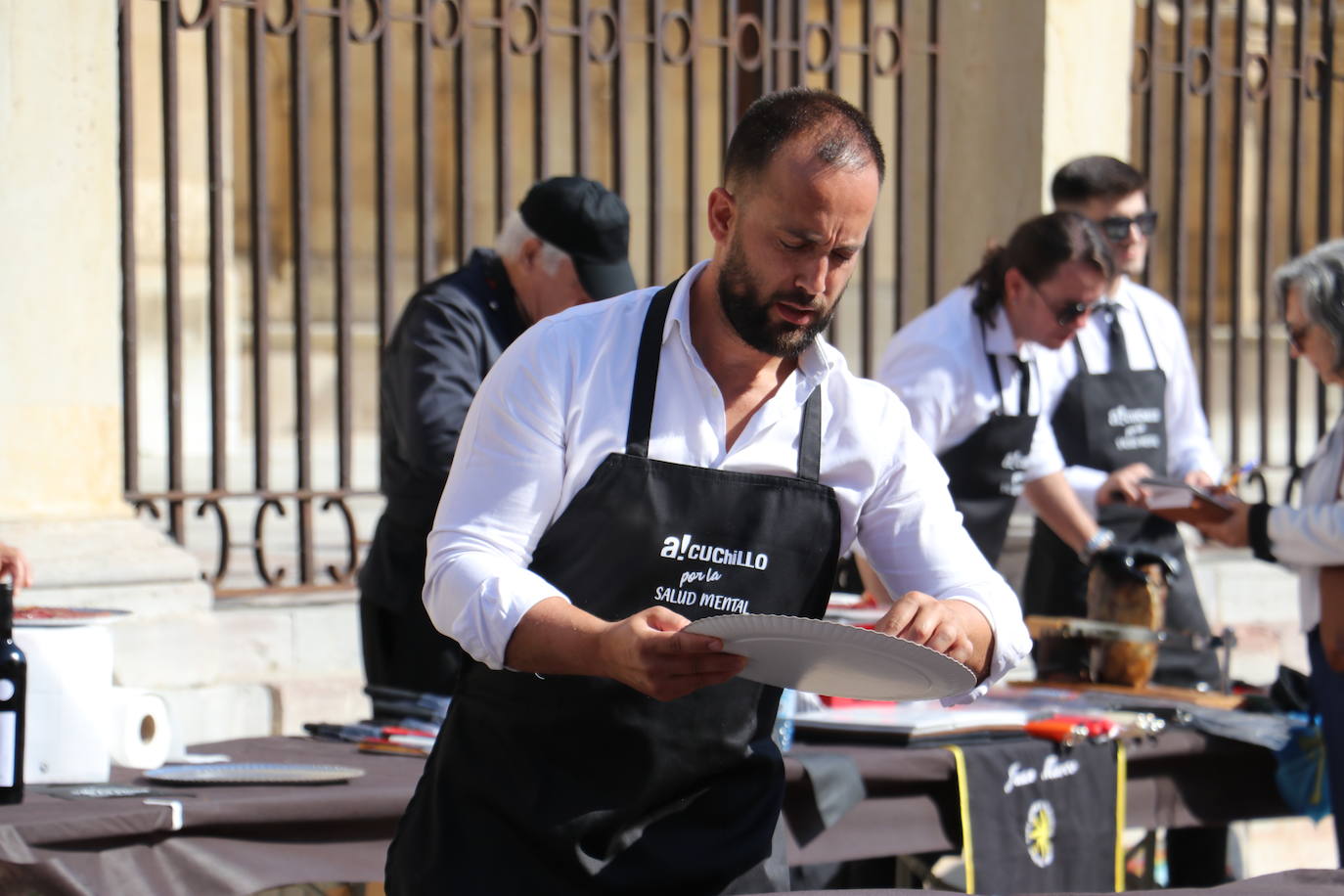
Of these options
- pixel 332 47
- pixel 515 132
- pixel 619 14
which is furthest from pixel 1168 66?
pixel 515 132

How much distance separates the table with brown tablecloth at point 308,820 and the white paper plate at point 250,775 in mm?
15

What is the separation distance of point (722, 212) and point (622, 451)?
0.30 metres

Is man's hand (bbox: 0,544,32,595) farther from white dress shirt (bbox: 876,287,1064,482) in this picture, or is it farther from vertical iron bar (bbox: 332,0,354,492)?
vertical iron bar (bbox: 332,0,354,492)

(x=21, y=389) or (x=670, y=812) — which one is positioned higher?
(x=21, y=389)

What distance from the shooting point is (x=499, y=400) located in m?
2.07

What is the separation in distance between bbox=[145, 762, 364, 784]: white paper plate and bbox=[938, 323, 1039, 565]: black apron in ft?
5.61

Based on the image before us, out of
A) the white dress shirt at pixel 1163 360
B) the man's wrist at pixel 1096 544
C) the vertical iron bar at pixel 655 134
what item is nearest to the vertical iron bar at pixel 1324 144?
the white dress shirt at pixel 1163 360

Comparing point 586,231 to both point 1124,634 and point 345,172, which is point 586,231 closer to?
point 1124,634

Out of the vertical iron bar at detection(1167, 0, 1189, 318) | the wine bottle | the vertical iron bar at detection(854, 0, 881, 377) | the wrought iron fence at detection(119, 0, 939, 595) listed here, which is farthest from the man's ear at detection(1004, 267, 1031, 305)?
the vertical iron bar at detection(1167, 0, 1189, 318)

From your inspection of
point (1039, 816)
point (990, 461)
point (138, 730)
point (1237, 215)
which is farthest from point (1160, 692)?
point (1237, 215)

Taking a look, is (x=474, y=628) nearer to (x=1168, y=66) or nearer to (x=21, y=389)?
(x=21, y=389)

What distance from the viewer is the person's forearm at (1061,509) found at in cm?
418

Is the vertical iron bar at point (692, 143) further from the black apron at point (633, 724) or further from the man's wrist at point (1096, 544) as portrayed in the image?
the black apron at point (633, 724)

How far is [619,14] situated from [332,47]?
0.87m
